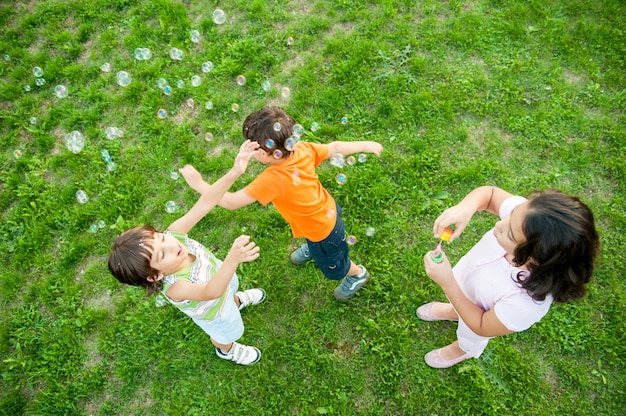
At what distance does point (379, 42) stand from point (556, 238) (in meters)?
4.18

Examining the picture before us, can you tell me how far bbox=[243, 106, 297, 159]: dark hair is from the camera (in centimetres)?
302

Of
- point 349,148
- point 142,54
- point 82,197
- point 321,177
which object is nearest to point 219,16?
point 142,54

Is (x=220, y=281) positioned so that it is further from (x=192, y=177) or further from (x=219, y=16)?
(x=219, y=16)

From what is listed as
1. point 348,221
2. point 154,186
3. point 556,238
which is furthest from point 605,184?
point 154,186

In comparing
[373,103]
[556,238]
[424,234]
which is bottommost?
[424,234]

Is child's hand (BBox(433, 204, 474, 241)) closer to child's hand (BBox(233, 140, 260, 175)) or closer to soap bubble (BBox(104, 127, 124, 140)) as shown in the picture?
child's hand (BBox(233, 140, 260, 175))

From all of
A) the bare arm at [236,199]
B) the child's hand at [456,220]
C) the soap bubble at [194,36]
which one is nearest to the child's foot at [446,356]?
the child's hand at [456,220]

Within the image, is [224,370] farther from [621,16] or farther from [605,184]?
[621,16]

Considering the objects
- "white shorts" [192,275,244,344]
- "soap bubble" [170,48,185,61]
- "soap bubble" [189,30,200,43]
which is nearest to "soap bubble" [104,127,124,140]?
"soap bubble" [170,48,185,61]

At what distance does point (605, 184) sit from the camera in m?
4.60

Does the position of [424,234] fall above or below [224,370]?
above

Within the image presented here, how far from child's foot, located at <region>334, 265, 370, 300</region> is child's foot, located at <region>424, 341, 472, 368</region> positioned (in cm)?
92

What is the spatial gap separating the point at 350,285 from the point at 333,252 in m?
0.70

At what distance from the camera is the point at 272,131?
9.93 feet
